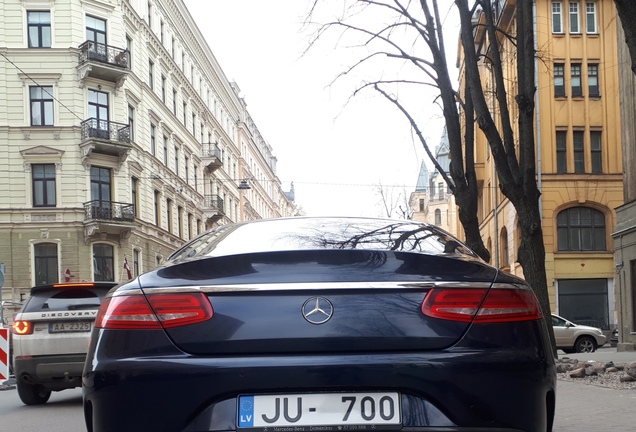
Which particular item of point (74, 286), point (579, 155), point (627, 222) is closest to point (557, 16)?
point (579, 155)

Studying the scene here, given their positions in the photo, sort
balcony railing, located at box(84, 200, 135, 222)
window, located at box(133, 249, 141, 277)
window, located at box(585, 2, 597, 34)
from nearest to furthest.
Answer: balcony railing, located at box(84, 200, 135, 222) → window, located at box(585, 2, 597, 34) → window, located at box(133, 249, 141, 277)

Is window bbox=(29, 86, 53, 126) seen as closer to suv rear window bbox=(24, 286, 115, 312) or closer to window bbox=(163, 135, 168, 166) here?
window bbox=(163, 135, 168, 166)

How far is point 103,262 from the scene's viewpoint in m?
37.8

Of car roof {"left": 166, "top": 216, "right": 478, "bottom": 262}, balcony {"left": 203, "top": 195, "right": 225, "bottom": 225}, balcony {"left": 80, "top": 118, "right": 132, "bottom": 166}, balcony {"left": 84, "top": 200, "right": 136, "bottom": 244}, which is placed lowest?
car roof {"left": 166, "top": 216, "right": 478, "bottom": 262}

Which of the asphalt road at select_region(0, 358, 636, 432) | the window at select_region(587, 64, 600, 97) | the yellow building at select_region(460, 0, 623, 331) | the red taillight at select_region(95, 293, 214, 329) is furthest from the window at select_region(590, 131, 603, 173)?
the red taillight at select_region(95, 293, 214, 329)

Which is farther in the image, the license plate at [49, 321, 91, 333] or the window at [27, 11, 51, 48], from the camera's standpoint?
the window at [27, 11, 51, 48]

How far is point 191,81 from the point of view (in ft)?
176

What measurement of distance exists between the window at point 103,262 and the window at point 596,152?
72.2ft

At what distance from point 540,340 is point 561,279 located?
1423 inches

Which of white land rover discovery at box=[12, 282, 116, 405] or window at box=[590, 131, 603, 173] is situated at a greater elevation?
window at box=[590, 131, 603, 173]

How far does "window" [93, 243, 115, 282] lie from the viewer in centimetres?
3731

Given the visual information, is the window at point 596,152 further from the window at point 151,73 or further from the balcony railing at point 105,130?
the window at point 151,73

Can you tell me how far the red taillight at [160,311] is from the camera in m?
3.23

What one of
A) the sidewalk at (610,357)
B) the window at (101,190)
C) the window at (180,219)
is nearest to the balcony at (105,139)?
the window at (101,190)
